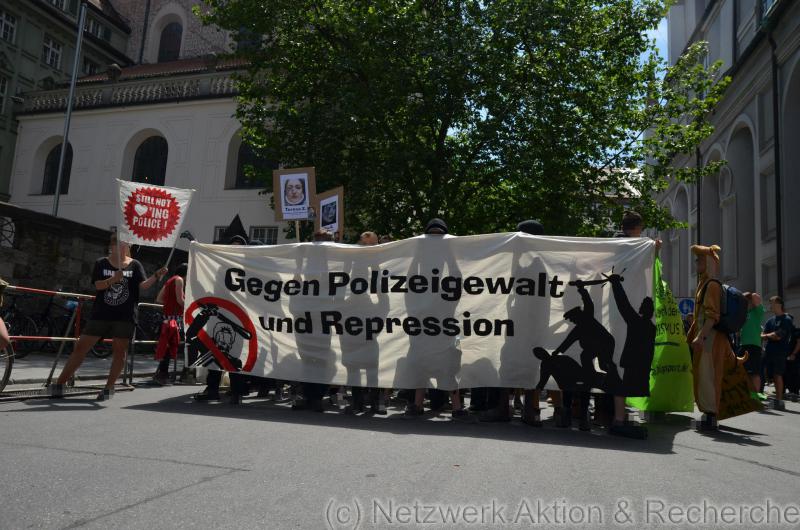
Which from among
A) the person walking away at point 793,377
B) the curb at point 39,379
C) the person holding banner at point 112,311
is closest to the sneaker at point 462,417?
the person holding banner at point 112,311

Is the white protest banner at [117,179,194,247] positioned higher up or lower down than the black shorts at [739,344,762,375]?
higher up

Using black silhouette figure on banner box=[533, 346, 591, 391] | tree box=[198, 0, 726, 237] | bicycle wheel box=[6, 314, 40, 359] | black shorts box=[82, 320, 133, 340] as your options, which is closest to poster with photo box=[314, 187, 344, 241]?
black shorts box=[82, 320, 133, 340]

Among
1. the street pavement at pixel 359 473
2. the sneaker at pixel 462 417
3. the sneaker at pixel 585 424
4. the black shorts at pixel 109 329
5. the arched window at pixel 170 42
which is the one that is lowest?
the street pavement at pixel 359 473

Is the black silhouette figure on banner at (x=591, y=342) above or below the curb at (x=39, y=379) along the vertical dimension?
above

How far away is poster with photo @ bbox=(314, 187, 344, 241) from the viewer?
1044cm

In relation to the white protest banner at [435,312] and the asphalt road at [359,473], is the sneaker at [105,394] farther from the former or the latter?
the white protest banner at [435,312]

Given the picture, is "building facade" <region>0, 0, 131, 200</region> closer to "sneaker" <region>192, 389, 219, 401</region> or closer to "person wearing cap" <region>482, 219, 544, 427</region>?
"sneaker" <region>192, 389, 219, 401</region>

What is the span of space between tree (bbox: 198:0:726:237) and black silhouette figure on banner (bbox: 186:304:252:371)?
33.2ft

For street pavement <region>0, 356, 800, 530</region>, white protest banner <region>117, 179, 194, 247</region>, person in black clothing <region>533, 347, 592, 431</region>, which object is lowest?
street pavement <region>0, 356, 800, 530</region>

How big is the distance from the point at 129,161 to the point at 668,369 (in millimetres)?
28529

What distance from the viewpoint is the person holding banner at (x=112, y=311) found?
25.1 feet

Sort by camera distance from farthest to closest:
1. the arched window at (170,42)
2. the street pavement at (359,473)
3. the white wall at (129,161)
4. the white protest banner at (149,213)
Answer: the arched window at (170,42) → the white wall at (129,161) → the white protest banner at (149,213) → the street pavement at (359,473)

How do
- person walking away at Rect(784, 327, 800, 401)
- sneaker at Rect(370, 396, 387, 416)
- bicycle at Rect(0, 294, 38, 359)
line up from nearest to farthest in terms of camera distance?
1. sneaker at Rect(370, 396, 387, 416)
2. bicycle at Rect(0, 294, 38, 359)
3. person walking away at Rect(784, 327, 800, 401)

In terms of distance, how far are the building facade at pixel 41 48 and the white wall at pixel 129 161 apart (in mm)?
2100
